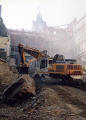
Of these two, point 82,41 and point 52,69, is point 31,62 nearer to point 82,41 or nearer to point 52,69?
point 52,69

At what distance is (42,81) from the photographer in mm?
14188

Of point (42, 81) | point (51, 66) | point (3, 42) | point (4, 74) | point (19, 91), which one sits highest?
point (3, 42)

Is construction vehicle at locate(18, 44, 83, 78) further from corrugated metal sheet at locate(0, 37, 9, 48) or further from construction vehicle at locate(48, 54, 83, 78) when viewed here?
corrugated metal sheet at locate(0, 37, 9, 48)

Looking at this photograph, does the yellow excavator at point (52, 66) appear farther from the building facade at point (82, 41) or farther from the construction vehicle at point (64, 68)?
the building facade at point (82, 41)

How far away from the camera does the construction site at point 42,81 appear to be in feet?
18.6

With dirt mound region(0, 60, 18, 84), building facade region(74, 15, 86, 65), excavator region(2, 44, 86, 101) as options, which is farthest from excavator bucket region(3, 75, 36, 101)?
building facade region(74, 15, 86, 65)

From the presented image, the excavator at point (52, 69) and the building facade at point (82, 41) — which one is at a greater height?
the building facade at point (82, 41)

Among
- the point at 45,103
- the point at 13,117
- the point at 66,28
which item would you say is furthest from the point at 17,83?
the point at 66,28

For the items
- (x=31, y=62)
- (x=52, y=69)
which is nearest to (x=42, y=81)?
(x=52, y=69)

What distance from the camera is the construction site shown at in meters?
5.68

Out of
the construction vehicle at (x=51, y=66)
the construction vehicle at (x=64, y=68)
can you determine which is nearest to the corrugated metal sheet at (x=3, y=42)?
the construction vehicle at (x=51, y=66)

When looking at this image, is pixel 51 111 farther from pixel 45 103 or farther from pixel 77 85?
pixel 77 85

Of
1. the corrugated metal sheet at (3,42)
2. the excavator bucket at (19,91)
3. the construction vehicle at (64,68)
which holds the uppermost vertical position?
the corrugated metal sheet at (3,42)

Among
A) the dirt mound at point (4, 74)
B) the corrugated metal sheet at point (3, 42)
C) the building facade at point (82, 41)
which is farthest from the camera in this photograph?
the building facade at point (82, 41)
